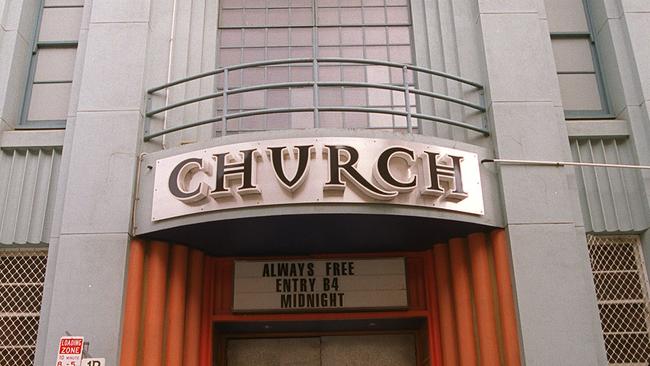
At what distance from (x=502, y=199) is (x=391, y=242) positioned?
1914mm

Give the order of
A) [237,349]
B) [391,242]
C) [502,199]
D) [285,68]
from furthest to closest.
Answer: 1. [285,68]
2. [237,349]
3. [391,242]
4. [502,199]

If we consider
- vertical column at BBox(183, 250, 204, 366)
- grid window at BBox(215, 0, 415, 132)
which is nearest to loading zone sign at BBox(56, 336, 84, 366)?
vertical column at BBox(183, 250, 204, 366)

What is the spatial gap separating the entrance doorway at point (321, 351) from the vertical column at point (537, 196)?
287cm

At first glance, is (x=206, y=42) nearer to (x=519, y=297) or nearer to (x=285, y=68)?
(x=285, y=68)

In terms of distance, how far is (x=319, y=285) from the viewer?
11352 millimetres

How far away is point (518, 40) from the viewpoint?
11477 mm

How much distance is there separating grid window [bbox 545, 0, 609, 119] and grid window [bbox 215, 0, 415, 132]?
270 centimetres

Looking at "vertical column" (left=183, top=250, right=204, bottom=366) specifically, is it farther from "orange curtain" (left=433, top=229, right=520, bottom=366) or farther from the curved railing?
"orange curtain" (left=433, top=229, right=520, bottom=366)

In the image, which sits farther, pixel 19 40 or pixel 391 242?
pixel 19 40

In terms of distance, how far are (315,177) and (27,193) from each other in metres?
4.95

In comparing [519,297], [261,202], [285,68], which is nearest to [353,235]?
[261,202]

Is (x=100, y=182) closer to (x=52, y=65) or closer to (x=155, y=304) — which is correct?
(x=155, y=304)

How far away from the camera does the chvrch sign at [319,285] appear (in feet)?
36.8

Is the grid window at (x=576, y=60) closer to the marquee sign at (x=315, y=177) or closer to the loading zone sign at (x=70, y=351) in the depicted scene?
the marquee sign at (x=315, y=177)
